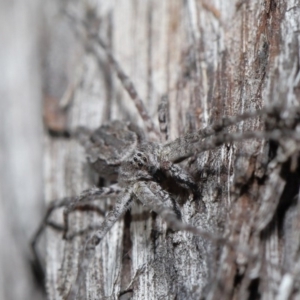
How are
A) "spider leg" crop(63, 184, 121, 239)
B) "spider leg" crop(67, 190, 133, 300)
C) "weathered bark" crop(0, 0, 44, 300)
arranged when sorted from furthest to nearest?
"weathered bark" crop(0, 0, 44, 300), "spider leg" crop(63, 184, 121, 239), "spider leg" crop(67, 190, 133, 300)

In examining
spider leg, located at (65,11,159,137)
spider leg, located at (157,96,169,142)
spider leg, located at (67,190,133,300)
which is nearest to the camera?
spider leg, located at (67,190,133,300)

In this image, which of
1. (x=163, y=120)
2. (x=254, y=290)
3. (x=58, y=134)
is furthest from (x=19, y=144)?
Result: (x=254, y=290)

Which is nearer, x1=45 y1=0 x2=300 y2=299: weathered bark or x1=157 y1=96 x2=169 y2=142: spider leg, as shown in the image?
x1=45 y1=0 x2=300 y2=299: weathered bark

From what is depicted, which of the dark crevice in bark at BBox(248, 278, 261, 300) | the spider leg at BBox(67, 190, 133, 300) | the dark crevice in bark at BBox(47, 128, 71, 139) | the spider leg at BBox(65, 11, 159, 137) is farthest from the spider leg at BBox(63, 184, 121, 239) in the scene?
the dark crevice in bark at BBox(248, 278, 261, 300)

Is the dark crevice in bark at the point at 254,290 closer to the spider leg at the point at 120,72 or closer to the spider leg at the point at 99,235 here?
the spider leg at the point at 99,235

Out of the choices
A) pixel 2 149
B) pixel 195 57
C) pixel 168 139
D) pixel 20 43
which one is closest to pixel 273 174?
pixel 168 139

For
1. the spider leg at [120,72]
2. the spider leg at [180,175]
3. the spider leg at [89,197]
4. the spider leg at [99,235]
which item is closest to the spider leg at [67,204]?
the spider leg at [89,197]

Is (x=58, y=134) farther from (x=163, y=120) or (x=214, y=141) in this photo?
(x=214, y=141)

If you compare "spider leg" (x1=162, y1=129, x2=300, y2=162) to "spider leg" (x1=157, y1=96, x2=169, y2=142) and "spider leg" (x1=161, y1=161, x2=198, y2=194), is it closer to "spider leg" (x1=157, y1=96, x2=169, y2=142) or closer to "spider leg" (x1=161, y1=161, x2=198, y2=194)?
"spider leg" (x1=161, y1=161, x2=198, y2=194)
